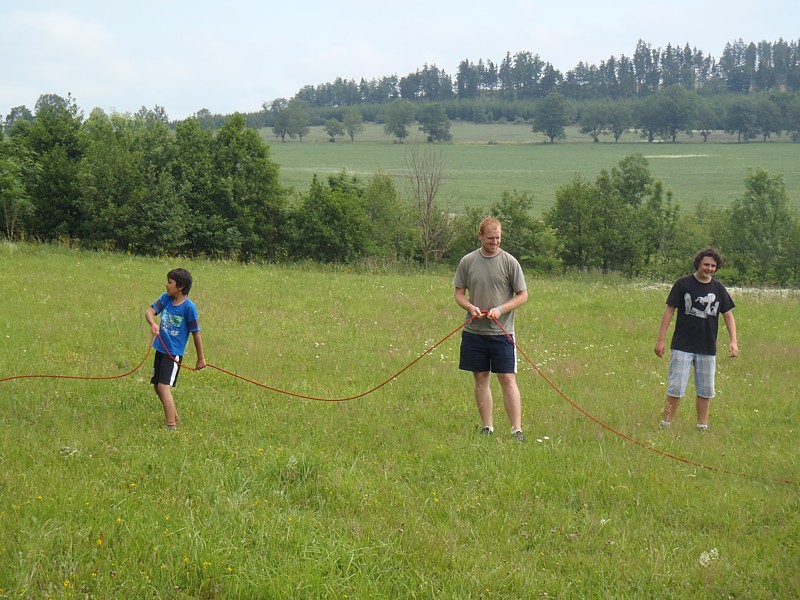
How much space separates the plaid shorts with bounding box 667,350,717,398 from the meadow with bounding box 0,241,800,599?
496mm

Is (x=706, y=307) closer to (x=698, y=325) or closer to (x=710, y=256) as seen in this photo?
(x=698, y=325)

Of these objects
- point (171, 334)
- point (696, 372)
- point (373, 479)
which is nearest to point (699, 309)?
point (696, 372)

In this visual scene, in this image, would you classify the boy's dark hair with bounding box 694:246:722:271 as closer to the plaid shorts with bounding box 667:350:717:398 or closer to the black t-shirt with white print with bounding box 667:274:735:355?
the black t-shirt with white print with bounding box 667:274:735:355

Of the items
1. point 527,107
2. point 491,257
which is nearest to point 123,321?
point 491,257

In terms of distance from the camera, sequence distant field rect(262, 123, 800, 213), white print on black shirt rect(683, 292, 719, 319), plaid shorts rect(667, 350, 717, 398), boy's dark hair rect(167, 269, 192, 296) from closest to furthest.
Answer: boy's dark hair rect(167, 269, 192, 296) < white print on black shirt rect(683, 292, 719, 319) < plaid shorts rect(667, 350, 717, 398) < distant field rect(262, 123, 800, 213)

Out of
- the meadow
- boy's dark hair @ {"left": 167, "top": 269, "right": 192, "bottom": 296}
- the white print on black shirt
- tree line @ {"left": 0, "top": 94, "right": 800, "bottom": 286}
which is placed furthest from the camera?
tree line @ {"left": 0, "top": 94, "right": 800, "bottom": 286}

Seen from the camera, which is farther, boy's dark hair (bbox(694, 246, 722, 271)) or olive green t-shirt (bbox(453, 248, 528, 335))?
boy's dark hair (bbox(694, 246, 722, 271))

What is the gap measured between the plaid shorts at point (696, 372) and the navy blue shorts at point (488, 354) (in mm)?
2012

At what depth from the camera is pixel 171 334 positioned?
7.97 metres

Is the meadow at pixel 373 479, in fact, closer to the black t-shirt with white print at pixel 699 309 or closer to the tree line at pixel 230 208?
the black t-shirt with white print at pixel 699 309

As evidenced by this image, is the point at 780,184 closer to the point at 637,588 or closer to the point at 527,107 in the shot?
the point at 637,588

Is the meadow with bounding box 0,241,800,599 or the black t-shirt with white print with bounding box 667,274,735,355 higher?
the black t-shirt with white print with bounding box 667,274,735,355

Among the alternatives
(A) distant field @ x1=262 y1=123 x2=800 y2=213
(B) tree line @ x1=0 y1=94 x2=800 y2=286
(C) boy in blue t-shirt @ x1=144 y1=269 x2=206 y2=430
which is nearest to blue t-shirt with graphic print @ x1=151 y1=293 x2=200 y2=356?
(C) boy in blue t-shirt @ x1=144 y1=269 x2=206 y2=430

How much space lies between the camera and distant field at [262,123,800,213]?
82.6 metres
